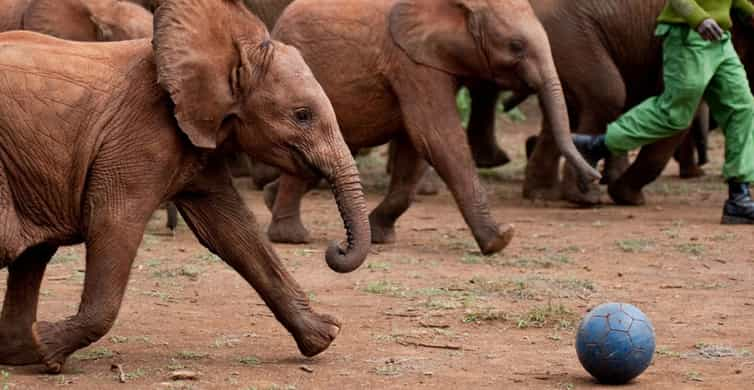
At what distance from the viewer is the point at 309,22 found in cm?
973

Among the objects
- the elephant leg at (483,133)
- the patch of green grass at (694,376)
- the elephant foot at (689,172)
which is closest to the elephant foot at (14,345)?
the patch of green grass at (694,376)

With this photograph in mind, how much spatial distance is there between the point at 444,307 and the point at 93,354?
1.95 meters

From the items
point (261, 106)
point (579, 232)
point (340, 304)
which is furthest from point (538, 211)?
point (261, 106)

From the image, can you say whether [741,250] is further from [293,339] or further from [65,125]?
[65,125]

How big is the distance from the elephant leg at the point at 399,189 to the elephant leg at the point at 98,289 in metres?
4.08

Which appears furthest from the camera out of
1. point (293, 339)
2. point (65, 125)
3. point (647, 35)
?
point (647, 35)

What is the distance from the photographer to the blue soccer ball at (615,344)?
6.10 metres

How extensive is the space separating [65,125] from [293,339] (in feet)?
5.20

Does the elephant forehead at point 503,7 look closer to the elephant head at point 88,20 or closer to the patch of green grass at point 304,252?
the patch of green grass at point 304,252

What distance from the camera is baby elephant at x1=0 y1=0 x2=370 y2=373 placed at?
610 cm

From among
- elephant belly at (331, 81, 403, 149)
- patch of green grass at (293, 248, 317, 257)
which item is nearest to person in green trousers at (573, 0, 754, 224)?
elephant belly at (331, 81, 403, 149)

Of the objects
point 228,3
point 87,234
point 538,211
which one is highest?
point 228,3

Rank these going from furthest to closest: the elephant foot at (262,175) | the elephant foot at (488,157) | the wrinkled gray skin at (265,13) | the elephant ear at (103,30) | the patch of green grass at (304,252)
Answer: the elephant foot at (488,157), the wrinkled gray skin at (265,13), the elephant foot at (262,175), the elephant ear at (103,30), the patch of green grass at (304,252)

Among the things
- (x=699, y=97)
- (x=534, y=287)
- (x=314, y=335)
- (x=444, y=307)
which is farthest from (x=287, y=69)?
(x=699, y=97)
